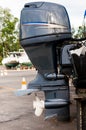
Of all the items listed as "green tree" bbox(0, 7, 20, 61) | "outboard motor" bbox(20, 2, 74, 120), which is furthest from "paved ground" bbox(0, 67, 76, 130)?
"green tree" bbox(0, 7, 20, 61)

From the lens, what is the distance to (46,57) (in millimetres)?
5266

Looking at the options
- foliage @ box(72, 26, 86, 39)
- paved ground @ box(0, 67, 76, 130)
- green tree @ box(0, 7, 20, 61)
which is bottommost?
green tree @ box(0, 7, 20, 61)

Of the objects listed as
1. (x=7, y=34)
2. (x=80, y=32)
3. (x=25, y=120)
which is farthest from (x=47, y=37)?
(x=7, y=34)

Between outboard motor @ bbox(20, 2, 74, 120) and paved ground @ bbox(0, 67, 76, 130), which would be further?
paved ground @ bbox(0, 67, 76, 130)

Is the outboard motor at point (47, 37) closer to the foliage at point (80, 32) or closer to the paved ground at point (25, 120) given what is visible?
the foliage at point (80, 32)

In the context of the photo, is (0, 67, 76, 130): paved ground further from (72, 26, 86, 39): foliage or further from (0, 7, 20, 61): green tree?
(0, 7, 20, 61): green tree

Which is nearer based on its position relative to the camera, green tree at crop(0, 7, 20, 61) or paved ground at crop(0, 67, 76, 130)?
paved ground at crop(0, 67, 76, 130)

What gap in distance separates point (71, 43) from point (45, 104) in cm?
90

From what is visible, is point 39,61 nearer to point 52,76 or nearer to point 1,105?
point 52,76

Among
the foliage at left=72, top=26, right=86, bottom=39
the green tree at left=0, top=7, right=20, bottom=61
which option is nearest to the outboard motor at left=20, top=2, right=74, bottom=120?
the foliage at left=72, top=26, right=86, bottom=39

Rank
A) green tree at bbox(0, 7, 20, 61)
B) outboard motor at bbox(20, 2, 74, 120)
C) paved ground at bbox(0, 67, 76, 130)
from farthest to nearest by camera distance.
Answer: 1. green tree at bbox(0, 7, 20, 61)
2. paved ground at bbox(0, 67, 76, 130)
3. outboard motor at bbox(20, 2, 74, 120)

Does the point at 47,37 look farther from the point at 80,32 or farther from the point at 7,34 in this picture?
the point at 7,34

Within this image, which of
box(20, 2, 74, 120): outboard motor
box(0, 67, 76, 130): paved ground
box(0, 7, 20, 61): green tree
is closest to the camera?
box(20, 2, 74, 120): outboard motor

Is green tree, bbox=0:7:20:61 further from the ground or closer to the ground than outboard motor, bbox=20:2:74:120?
closer to the ground
